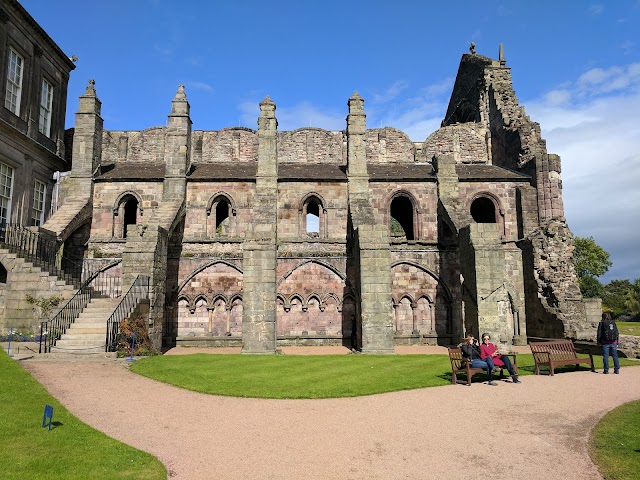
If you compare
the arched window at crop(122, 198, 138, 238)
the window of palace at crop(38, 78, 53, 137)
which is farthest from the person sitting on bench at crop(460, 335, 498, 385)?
the window of palace at crop(38, 78, 53, 137)

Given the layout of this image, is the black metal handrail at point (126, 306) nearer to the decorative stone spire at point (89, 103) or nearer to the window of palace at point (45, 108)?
the decorative stone spire at point (89, 103)

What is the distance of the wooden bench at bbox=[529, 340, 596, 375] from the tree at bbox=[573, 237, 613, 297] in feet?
142

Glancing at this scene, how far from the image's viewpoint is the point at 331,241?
2141 cm

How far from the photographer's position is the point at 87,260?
20641 millimetres

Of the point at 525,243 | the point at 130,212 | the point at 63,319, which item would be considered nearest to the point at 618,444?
the point at 63,319

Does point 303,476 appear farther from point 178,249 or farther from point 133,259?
point 178,249

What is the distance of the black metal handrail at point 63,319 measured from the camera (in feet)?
45.8

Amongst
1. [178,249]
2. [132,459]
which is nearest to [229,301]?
[178,249]

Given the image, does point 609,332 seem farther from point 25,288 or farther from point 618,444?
point 25,288

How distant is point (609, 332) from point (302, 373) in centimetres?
812

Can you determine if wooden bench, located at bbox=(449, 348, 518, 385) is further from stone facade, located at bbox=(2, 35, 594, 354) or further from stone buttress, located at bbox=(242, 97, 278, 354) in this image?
stone buttress, located at bbox=(242, 97, 278, 354)

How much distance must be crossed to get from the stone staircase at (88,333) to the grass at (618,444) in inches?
504

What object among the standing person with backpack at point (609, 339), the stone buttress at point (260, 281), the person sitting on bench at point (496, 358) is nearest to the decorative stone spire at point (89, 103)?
the stone buttress at point (260, 281)

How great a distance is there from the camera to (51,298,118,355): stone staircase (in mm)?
13812
